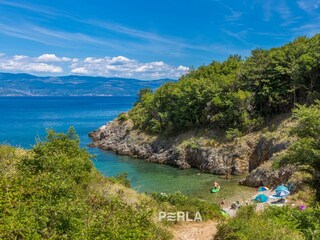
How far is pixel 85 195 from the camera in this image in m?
14.3

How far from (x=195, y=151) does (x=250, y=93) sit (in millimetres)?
10377

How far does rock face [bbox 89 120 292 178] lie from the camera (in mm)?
37156

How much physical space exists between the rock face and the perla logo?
14674mm

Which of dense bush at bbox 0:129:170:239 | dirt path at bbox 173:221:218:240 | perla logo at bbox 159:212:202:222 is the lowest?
dirt path at bbox 173:221:218:240

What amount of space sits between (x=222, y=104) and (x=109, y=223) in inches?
1376

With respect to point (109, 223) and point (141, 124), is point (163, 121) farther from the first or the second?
point (109, 223)

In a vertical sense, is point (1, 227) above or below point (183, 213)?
above

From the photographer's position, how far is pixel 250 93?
40625 mm

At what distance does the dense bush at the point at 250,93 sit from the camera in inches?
1483

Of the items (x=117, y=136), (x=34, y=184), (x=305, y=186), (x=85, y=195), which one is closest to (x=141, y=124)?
(x=117, y=136)

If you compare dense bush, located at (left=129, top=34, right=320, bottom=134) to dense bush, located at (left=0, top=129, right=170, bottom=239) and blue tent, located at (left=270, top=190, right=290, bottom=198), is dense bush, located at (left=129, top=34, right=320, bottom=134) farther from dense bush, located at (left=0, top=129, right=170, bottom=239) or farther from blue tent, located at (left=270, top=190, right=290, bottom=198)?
dense bush, located at (left=0, top=129, right=170, bottom=239)

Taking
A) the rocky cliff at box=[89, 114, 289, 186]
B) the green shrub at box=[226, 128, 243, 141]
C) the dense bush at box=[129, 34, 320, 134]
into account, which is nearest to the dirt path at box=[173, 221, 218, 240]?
the rocky cliff at box=[89, 114, 289, 186]

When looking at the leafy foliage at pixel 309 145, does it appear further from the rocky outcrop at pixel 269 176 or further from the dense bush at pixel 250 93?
the dense bush at pixel 250 93

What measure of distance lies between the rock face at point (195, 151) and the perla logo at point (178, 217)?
14.7 m
